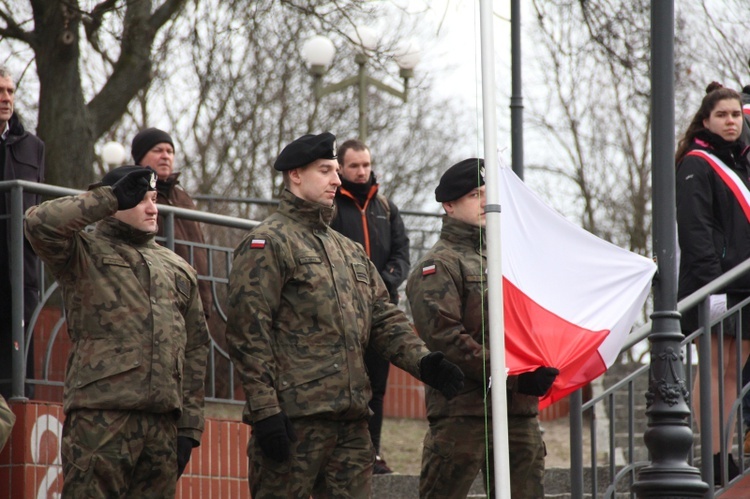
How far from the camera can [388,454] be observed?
11328mm

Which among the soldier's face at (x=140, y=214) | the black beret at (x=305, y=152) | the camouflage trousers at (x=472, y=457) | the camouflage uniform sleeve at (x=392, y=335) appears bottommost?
the camouflage trousers at (x=472, y=457)

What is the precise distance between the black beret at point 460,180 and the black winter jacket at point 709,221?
1700 millimetres

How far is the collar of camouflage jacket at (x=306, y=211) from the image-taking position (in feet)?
19.7

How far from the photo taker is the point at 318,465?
5613 mm

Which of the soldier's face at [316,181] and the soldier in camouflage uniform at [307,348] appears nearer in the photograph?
the soldier in camouflage uniform at [307,348]

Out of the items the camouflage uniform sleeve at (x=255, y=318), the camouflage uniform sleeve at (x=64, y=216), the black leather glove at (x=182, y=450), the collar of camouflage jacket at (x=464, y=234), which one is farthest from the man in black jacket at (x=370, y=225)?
the camouflage uniform sleeve at (x=64, y=216)

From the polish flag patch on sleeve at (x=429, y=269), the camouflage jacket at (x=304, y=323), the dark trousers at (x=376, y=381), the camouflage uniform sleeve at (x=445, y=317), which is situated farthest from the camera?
the dark trousers at (x=376, y=381)

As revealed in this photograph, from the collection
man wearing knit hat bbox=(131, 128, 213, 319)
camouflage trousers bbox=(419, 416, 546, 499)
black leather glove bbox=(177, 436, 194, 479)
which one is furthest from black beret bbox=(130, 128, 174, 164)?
camouflage trousers bbox=(419, 416, 546, 499)

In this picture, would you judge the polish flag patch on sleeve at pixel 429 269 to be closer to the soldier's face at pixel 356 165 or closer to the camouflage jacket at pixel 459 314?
the camouflage jacket at pixel 459 314

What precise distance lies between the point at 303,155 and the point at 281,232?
364 mm

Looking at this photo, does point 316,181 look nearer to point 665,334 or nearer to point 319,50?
point 665,334

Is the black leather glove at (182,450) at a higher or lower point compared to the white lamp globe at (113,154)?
lower

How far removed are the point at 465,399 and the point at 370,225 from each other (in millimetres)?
2234

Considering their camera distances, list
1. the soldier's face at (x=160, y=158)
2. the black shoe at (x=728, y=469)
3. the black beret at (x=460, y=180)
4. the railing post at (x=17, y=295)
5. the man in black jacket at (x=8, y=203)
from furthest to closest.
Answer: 1. the soldier's face at (x=160, y=158)
2. the black shoe at (x=728, y=469)
3. the man in black jacket at (x=8, y=203)
4. the railing post at (x=17, y=295)
5. the black beret at (x=460, y=180)
